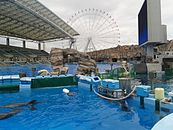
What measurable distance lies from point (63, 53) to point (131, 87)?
19.8m

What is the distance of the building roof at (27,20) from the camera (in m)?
49.1

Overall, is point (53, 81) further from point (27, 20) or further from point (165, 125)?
point (27, 20)

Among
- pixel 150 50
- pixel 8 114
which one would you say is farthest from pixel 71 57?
pixel 8 114

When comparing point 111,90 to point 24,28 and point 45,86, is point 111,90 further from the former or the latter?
point 24,28

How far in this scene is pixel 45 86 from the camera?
25.8 m

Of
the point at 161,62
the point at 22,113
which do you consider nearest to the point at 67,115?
the point at 22,113

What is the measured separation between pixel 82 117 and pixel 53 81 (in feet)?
42.4

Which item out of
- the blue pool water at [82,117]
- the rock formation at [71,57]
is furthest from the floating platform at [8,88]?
the rock formation at [71,57]

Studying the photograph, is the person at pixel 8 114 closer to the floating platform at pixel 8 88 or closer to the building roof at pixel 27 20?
the floating platform at pixel 8 88

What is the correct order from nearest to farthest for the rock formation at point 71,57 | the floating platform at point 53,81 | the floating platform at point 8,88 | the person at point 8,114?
1. the person at point 8,114
2. the floating platform at point 8,88
3. the floating platform at point 53,81
4. the rock formation at point 71,57

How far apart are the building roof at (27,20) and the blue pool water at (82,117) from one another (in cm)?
3228

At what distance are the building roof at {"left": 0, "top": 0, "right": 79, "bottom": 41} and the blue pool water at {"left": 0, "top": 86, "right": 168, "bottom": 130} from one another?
106ft

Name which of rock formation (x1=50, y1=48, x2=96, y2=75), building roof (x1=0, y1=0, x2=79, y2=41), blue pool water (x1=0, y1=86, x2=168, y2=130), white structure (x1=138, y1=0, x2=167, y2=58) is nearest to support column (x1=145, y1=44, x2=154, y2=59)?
white structure (x1=138, y1=0, x2=167, y2=58)

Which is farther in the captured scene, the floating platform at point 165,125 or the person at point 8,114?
the person at point 8,114
